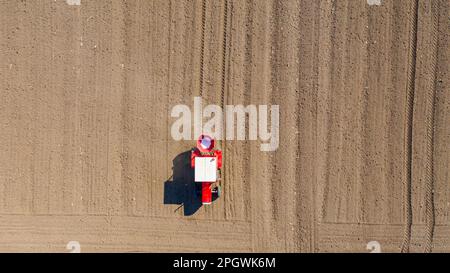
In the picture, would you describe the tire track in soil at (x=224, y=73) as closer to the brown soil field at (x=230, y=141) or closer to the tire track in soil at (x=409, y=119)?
the brown soil field at (x=230, y=141)

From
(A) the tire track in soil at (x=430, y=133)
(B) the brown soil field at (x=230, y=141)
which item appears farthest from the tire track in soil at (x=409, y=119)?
(A) the tire track in soil at (x=430, y=133)

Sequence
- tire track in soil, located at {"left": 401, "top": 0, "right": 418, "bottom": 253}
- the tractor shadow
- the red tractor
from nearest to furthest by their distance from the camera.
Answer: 1. the red tractor
2. tire track in soil, located at {"left": 401, "top": 0, "right": 418, "bottom": 253}
3. the tractor shadow

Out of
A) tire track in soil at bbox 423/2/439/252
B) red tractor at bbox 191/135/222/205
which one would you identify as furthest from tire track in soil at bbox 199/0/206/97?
tire track in soil at bbox 423/2/439/252

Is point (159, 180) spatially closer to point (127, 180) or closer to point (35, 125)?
point (127, 180)

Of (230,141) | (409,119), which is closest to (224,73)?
(230,141)

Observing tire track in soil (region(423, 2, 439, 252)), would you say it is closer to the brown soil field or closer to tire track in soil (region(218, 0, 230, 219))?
the brown soil field
